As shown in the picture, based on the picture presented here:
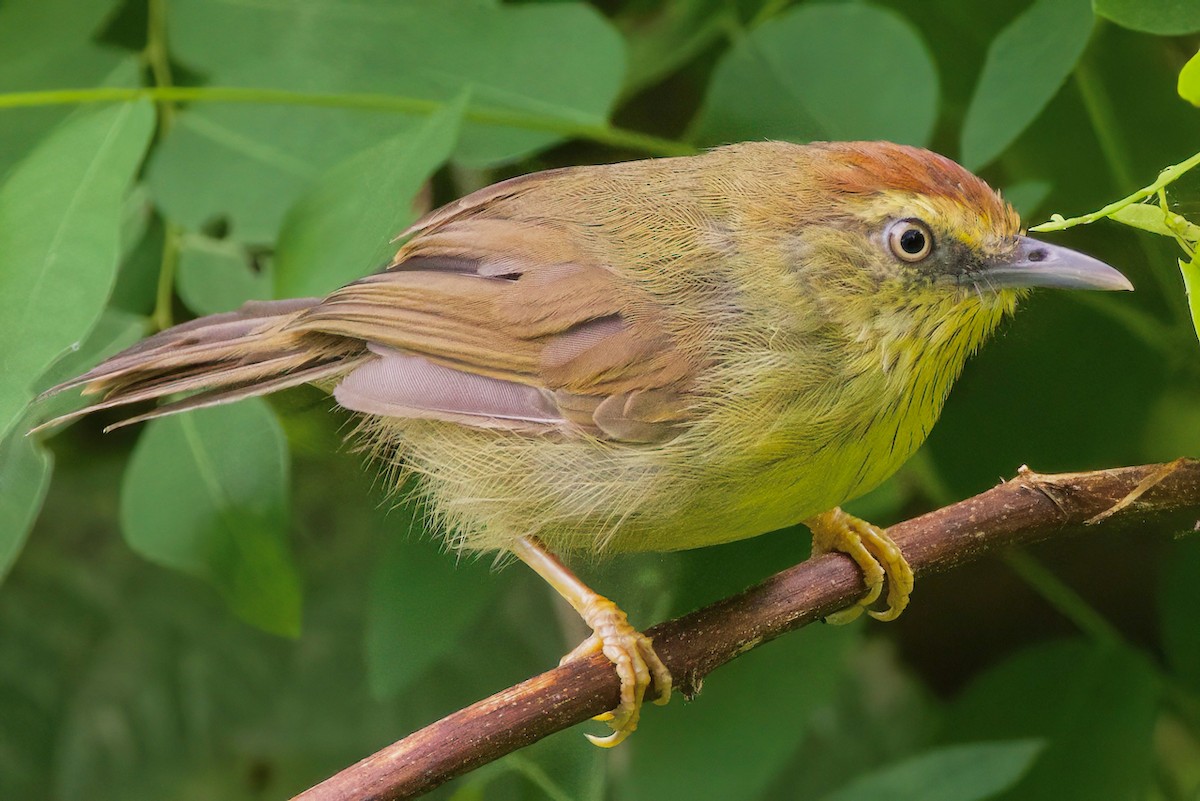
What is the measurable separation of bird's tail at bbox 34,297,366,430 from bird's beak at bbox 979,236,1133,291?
1.25 metres

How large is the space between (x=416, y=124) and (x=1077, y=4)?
1.23 meters

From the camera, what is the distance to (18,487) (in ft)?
7.20

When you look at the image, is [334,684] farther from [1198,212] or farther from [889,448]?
[1198,212]

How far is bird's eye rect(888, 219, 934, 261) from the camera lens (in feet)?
7.37

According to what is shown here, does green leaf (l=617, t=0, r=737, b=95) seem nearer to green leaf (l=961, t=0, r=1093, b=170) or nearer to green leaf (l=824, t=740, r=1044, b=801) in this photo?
green leaf (l=961, t=0, r=1093, b=170)

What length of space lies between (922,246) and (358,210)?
103 centimetres

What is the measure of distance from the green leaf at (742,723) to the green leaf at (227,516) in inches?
27.2

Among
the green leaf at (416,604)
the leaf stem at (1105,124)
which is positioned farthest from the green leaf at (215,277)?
the leaf stem at (1105,124)

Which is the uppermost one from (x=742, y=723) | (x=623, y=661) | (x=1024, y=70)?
(x=1024, y=70)

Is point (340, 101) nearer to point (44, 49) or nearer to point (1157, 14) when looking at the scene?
point (44, 49)

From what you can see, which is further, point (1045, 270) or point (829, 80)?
point (829, 80)

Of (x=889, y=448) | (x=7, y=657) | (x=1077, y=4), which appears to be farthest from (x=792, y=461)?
(x=7, y=657)

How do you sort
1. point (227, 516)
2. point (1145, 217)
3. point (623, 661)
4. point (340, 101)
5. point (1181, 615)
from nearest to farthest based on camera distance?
point (1145, 217) < point (623, 661) < point (227, 516) < point (340, 101) < point (1181, 615)

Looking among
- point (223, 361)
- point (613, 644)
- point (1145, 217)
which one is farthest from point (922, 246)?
point (223, 361)
